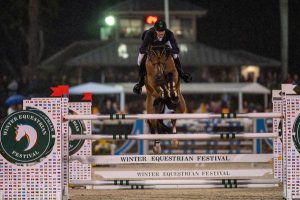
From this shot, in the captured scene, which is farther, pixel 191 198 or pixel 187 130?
pixel 187 130

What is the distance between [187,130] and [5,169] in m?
13.9

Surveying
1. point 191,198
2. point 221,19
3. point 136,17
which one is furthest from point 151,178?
point 221,19

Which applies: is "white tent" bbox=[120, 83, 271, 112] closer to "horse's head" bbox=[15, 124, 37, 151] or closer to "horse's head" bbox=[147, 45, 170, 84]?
"horse's head" bbox=[147, 45, 170, 84]

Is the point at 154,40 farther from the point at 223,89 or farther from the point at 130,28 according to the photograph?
the point at 130,28

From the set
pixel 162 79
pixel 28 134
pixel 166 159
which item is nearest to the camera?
pixel 28 134

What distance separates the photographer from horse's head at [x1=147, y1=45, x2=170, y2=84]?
12672 millimetres

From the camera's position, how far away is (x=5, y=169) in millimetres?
10281

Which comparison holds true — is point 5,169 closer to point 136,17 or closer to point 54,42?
point 136,17

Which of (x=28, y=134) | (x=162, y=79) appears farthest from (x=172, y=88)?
(x=28, y=134)

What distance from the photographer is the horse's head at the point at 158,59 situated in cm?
1267

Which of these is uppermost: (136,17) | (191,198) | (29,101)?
(136,17)

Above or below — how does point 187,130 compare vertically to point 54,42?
below

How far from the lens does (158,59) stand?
12703 millimetres

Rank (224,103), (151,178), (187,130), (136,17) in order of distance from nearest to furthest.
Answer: (151,178)
(187,130)
(224,103)
(136,17)
